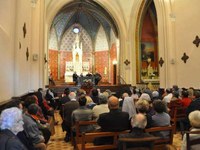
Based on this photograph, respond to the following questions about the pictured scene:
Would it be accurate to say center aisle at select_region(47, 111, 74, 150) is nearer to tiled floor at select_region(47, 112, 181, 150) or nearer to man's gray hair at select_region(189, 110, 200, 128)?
tiled floor at select_region(47, 112, 181, 150)

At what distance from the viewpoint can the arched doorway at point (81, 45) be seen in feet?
76.5

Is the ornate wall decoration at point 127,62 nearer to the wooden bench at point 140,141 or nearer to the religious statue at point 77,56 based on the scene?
the religious statue at point 77,56

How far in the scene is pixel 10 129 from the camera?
7.93 feet

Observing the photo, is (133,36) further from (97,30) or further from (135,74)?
(97,30)

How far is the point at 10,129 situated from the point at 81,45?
22.0 metres

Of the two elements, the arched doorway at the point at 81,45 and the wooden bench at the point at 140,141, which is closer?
the wooden bench at the point at 140,141

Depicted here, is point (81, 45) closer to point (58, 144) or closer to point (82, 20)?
point (82, 20)

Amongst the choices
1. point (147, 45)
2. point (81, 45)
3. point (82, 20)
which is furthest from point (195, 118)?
point (82, 20)

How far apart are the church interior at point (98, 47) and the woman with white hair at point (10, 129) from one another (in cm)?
145

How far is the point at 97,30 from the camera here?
24625 mm

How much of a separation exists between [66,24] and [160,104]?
70.3 ft

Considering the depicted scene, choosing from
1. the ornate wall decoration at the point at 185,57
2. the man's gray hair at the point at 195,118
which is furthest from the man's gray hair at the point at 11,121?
the ornate wall decoration at the point at 185,57

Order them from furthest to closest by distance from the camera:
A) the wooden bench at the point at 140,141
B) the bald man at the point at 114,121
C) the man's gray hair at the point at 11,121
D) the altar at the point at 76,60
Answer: the altar at the point at 76,60, the bald man at the point at 114,121, the wooden bench at the point at 140,141, the man's gray hair at the point at 11,121

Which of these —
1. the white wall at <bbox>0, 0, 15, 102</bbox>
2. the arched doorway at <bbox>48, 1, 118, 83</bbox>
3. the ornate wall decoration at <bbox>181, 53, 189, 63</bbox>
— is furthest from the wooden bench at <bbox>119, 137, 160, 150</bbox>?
the arched doorway at <bbox>48, 1, 118, 83</bbox>
